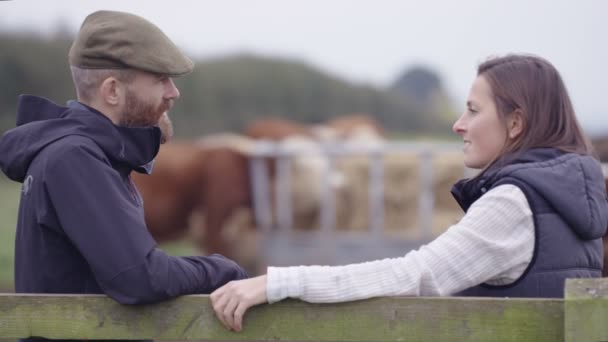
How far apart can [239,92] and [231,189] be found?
15483 millimetres

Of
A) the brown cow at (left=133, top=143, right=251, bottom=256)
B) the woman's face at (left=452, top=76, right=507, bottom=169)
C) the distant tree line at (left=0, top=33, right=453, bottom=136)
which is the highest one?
the woman's face at (left=452, top=76, right=507, bottom=169)

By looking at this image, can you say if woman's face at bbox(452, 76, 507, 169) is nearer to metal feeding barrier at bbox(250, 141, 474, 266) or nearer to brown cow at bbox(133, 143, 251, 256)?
metal feeding barrier at bbox(250, 141, 474, 266)

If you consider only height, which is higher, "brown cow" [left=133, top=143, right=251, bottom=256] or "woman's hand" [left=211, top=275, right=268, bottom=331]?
"woman's hand" [left=211, top=275, right=268, bottom=331]

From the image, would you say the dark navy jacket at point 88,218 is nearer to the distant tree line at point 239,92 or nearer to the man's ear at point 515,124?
the man's ear at point 515,124

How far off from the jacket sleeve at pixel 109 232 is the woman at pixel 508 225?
12cm

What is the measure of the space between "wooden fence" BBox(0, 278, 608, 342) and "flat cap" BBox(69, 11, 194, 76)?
55 cm

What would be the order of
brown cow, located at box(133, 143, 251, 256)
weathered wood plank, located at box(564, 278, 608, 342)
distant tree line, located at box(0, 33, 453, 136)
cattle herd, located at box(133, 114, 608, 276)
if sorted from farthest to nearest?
distant tree line, located at box(0, 33, 453, 136)
brown cow, located at box(133, 143, 251, 256)
cattle herd, located at box(133, 114, 608, 276)
weathered wood plank, located at box(564, 278, 608, 342)

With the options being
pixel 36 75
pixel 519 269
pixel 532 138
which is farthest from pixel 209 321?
pixel 36 75

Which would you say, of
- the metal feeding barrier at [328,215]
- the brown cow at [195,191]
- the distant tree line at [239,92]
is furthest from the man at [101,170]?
the distant tree line at [239,92]

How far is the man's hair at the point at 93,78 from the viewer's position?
2.32m

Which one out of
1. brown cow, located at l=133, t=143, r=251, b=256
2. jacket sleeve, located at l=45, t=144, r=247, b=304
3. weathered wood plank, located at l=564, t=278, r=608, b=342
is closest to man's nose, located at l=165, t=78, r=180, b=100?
jacket sleeve, located at l=45, t=144, r=247, b=304

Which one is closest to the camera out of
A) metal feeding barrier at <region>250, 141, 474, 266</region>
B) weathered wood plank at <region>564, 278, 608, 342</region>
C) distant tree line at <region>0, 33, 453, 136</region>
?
weathered wood plank at <region>564, 278, 608, 342</region>

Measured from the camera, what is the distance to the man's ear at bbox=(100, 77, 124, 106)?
2314 mm

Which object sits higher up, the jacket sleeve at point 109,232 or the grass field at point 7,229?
the jacket sleeve at point 109,232
